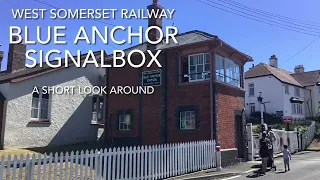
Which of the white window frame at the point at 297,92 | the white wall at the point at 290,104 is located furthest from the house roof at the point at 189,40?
the white window frame at the point at 297,92

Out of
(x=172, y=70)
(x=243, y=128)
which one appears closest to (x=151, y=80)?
(x=172, y=70)

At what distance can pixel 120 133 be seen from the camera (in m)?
18.9

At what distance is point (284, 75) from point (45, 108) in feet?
112

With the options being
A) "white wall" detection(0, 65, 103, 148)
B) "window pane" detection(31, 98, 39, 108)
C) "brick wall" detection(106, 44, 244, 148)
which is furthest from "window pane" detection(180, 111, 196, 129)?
"window pane" detection(31, 98, 39, 108)

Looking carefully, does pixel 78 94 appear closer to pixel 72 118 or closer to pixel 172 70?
pixel 72 118

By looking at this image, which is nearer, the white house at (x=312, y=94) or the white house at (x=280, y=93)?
the white house at (x=280, y=93)

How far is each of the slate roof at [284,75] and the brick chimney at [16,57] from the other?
93.0ft

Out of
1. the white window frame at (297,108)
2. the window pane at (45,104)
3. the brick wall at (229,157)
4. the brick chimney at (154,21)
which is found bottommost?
the brick wall at (229,157)

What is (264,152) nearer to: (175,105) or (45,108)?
(175,105)

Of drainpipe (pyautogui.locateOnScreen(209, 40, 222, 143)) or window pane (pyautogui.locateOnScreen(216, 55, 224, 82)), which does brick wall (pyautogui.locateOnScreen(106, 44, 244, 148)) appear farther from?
window pane (pyautogui.locateOnScreen(216, 55, 224, 82))

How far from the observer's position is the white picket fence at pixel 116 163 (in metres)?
7.51

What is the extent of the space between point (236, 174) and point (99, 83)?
1306 cm

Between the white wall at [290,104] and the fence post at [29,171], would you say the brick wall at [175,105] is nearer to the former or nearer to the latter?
the fence post at [29,171]

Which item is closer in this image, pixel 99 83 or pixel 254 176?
pixel 254 176
